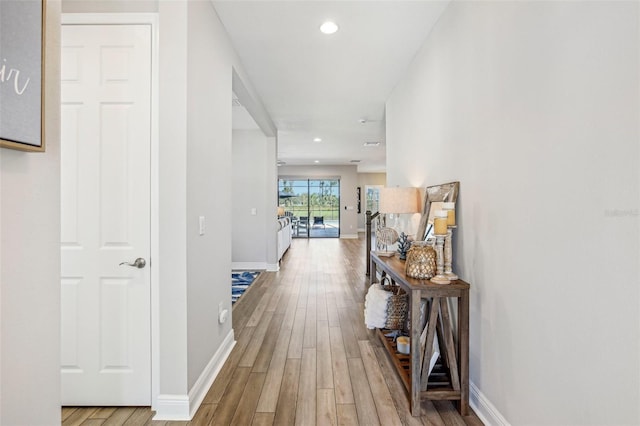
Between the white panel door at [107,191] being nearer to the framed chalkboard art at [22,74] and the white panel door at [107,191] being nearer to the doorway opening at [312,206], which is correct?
the framed chalkboard art at [22,74]

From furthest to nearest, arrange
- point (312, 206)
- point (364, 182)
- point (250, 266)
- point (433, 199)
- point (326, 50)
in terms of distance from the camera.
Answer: point (364, 182) → point (312, 206) → point (250, 266) → point (326, 50) → point (433, 199)

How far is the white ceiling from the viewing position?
2.42 meters

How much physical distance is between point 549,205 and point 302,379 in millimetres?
1884

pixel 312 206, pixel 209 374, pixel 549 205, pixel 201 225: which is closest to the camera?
pixel 549 205

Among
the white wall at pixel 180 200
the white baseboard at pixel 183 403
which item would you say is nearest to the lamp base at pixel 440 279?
the white wall at pixel 180 200

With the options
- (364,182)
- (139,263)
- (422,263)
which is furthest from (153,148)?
(364,182)

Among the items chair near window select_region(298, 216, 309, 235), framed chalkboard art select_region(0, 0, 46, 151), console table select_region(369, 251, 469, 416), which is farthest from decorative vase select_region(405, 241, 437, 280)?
chair near window select_region(298, 216, 309, 235)

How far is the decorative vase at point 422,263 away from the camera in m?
2.01

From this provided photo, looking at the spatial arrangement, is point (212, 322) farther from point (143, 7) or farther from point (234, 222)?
point (234, 222)

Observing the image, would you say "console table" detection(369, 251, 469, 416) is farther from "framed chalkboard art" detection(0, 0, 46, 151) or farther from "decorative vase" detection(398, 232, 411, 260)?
"framed chalkboard art" detection(0, 0, 46, 151)

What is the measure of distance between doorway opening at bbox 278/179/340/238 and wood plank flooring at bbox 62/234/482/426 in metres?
8.29

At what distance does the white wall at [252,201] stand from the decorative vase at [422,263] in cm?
437

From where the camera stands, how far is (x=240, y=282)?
5219mm

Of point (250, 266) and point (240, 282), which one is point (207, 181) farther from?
point (250, 266)
